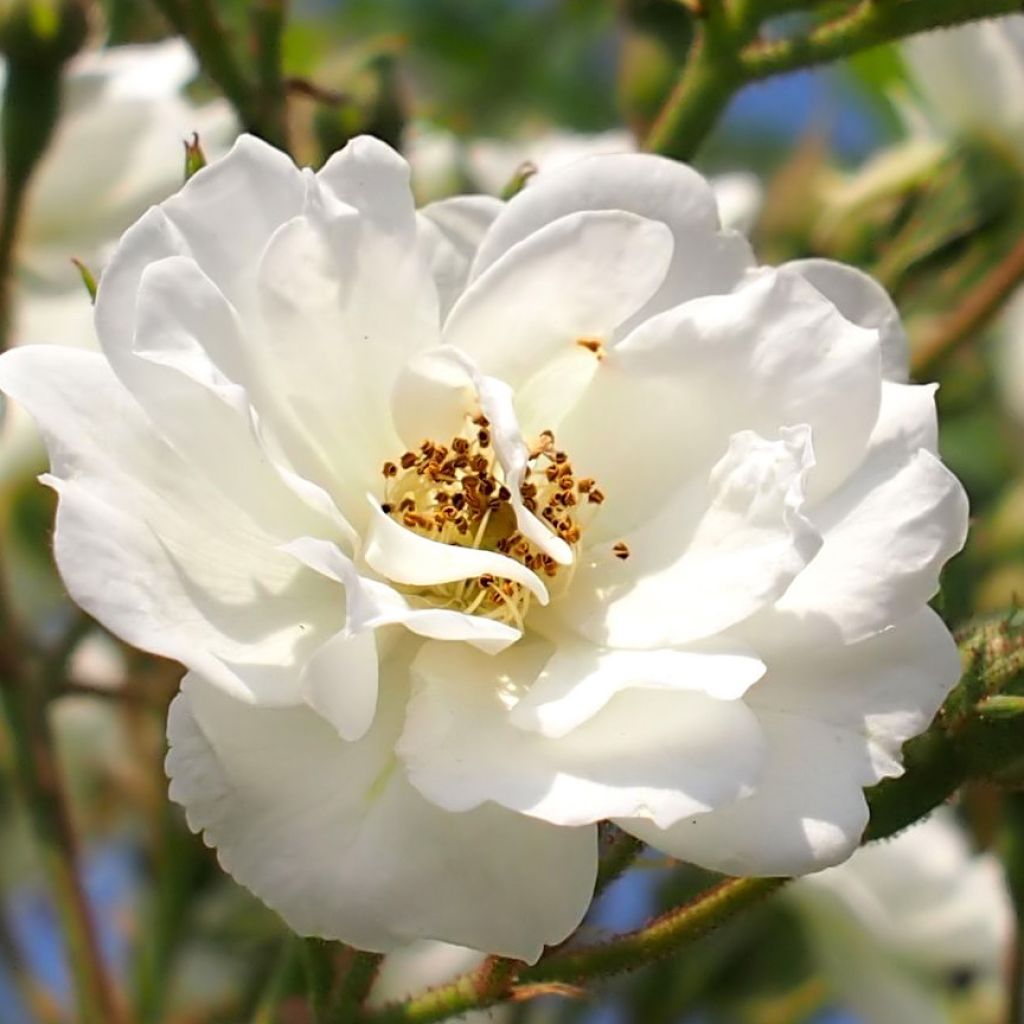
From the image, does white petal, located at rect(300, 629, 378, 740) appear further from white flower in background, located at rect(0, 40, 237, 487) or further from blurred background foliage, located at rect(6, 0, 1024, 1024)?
white flower in background, located at rect(0, 40, 237, 487)

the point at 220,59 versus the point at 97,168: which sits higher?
the point at 220,59

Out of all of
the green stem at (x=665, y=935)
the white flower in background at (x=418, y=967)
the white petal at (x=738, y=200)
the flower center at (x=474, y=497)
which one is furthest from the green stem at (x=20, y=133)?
the white flower in background at (x=418, y=967)

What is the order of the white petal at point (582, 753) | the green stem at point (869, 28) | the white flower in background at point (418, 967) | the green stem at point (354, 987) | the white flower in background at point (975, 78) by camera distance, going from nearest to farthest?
the white petal at point (582, 753)
the green stem at point (354, 987)
the green stem at point (869, 28)
the white flower in background at point (975, 78)
the white flower in background at point (418, 967)

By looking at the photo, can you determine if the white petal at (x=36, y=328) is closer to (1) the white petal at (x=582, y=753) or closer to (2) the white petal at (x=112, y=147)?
(2) the white petal at (x=112, y=147)

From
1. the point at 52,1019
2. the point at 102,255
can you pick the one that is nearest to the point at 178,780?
the point at 102,255

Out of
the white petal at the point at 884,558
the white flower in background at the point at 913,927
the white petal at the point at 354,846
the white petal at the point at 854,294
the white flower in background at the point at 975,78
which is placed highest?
the white petal at the point at 854,294

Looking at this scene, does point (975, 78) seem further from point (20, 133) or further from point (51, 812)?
point (51, 812)

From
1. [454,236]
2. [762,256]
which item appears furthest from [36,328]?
[762,256]
